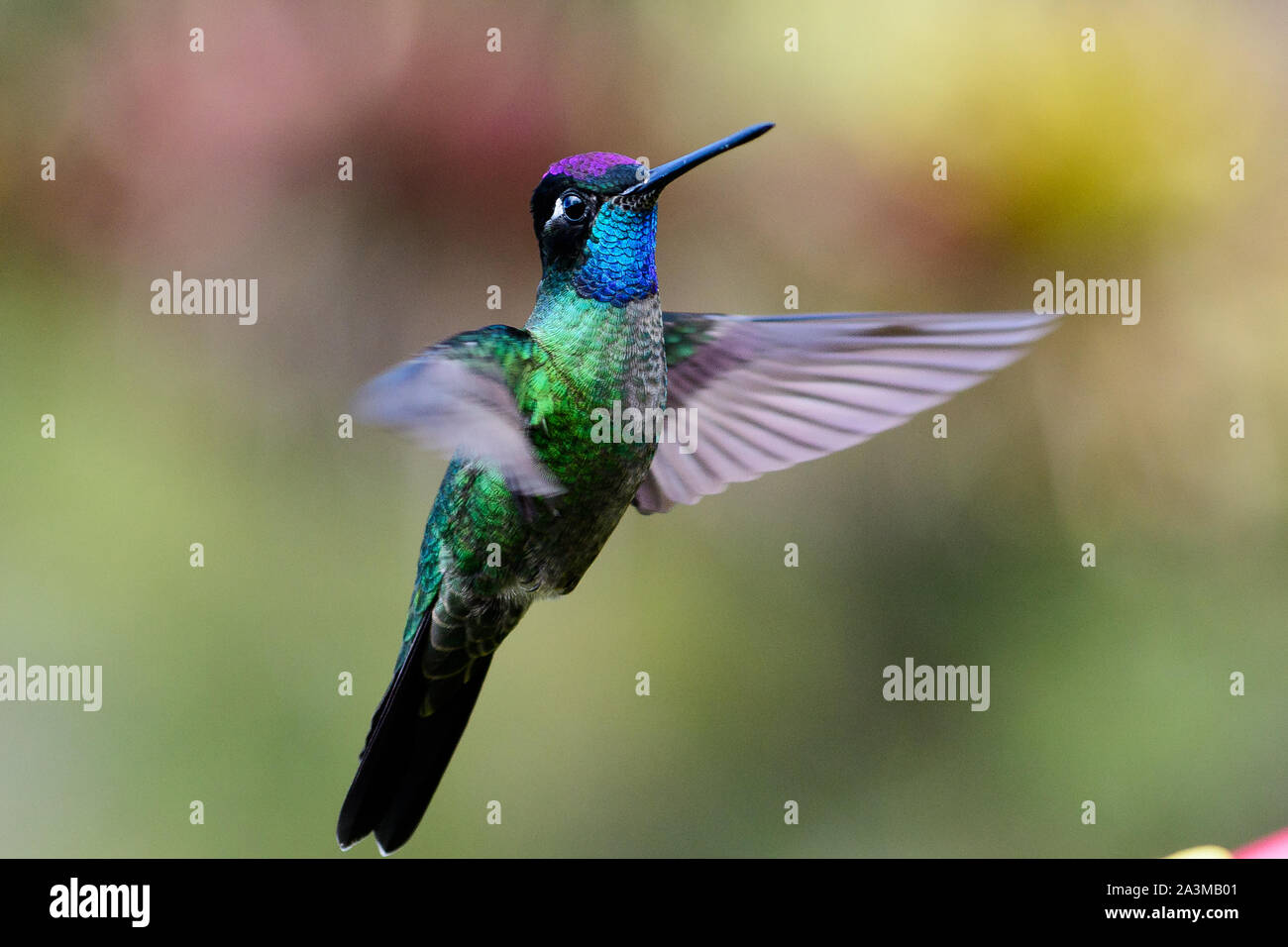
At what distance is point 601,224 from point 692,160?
0.53 feet

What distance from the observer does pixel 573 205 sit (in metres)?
1.14

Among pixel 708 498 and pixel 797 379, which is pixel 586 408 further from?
pixel 708 498

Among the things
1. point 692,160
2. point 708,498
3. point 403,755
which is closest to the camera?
point 692,160

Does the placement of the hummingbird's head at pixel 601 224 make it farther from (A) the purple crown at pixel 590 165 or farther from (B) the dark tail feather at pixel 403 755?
(B) the dark tail feather at pixel 403 755

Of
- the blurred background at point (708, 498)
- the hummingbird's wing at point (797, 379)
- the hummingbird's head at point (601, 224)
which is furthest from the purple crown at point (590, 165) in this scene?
the blurred background at point (708, 498)

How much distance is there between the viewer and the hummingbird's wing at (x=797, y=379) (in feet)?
3.99

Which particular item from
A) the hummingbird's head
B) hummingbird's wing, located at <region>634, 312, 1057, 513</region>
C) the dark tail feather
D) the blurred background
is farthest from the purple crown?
the blurred background

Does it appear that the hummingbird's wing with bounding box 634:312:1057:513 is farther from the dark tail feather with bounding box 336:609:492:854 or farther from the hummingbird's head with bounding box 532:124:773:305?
the dark tail feather with bounding box 336:609:492:854

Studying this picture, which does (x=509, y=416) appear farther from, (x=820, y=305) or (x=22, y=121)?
(x=22, y=121)

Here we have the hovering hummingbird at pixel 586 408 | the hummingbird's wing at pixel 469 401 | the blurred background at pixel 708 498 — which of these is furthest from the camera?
the blurred background at pixel 708 498

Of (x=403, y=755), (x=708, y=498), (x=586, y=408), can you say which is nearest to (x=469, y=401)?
(x=586, y=408)

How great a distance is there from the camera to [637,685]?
2531 millimetres

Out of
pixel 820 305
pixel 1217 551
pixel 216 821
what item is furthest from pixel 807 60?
pixel 216 821

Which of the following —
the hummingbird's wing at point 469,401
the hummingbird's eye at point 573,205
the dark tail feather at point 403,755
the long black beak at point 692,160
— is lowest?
the dark tail feather at point 403,755
